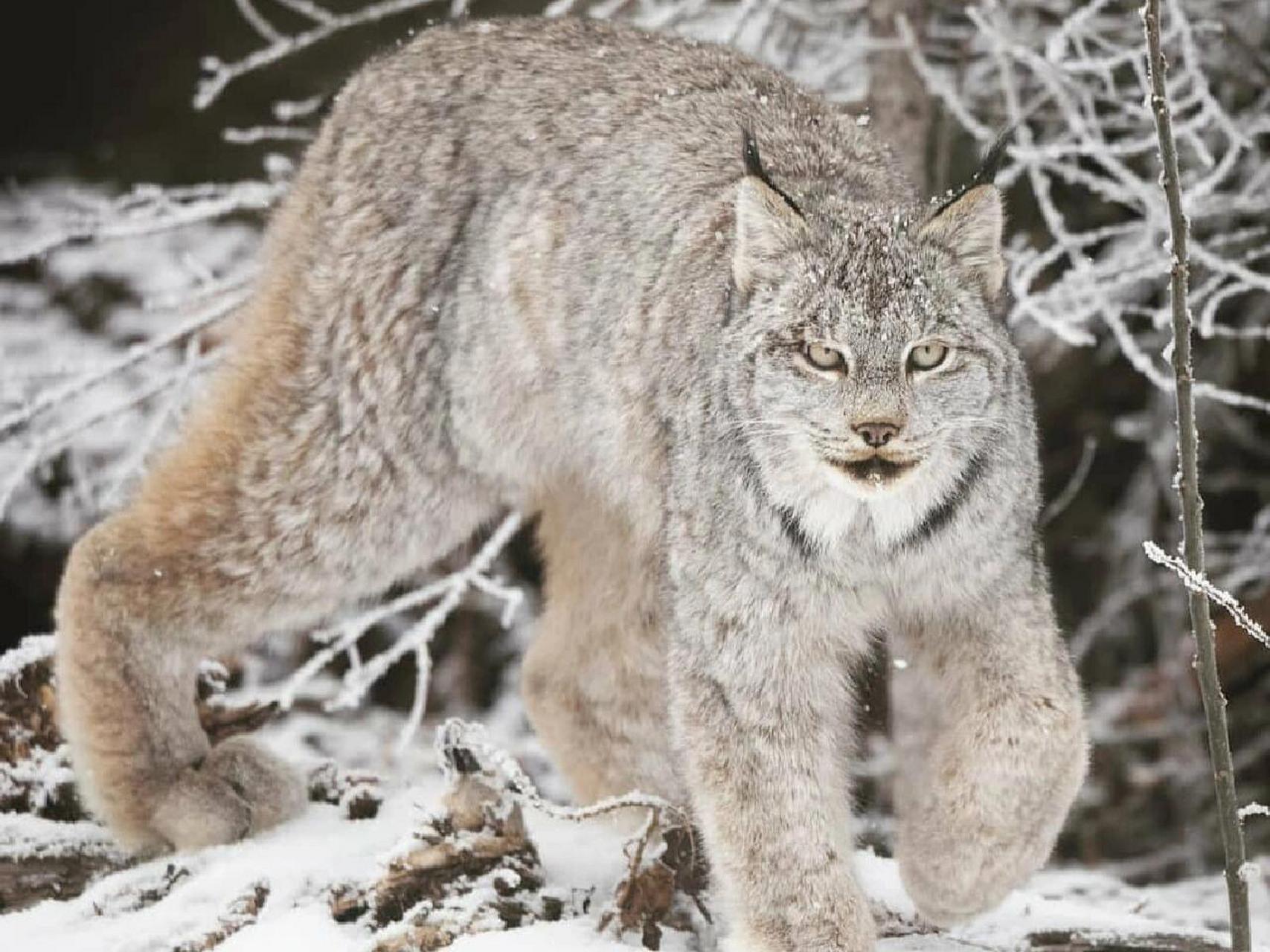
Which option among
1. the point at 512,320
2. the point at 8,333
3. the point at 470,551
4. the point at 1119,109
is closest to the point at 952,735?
the point at 512,320

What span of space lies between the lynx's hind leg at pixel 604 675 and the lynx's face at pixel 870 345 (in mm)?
1190

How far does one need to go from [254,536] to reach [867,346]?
1728mm

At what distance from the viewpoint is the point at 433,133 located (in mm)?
4340

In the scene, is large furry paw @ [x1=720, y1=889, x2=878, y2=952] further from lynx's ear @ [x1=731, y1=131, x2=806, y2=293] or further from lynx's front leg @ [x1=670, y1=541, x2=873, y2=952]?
lynx's ear @ [x1=731, y1=131, x2=806, y2=293]

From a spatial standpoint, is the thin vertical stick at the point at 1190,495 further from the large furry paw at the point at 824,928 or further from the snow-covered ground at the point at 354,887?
the snow-covered ground at the point at 354,887

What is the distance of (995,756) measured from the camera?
3389 millimetres

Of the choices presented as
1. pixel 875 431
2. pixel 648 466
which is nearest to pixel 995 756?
pixel 875 431

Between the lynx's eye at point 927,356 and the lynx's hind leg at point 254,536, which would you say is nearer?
the lynx's eye at point 927,356

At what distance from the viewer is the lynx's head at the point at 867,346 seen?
3.11 meters

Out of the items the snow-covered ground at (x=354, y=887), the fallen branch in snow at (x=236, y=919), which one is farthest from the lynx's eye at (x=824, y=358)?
the fallen branch in snow at (x=236, y=919)

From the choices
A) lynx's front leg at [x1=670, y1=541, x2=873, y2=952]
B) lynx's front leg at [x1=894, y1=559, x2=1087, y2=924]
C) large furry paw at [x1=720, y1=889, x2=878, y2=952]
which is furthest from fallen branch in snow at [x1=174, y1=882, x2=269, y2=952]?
lynx's front leg at [x1=894, y1=559, x2=1087, y2=924]

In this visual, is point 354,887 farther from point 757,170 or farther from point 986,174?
point 986,174

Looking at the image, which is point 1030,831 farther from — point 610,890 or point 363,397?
point 363,397

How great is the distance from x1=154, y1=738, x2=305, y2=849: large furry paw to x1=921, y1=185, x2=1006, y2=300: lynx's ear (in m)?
2.03
